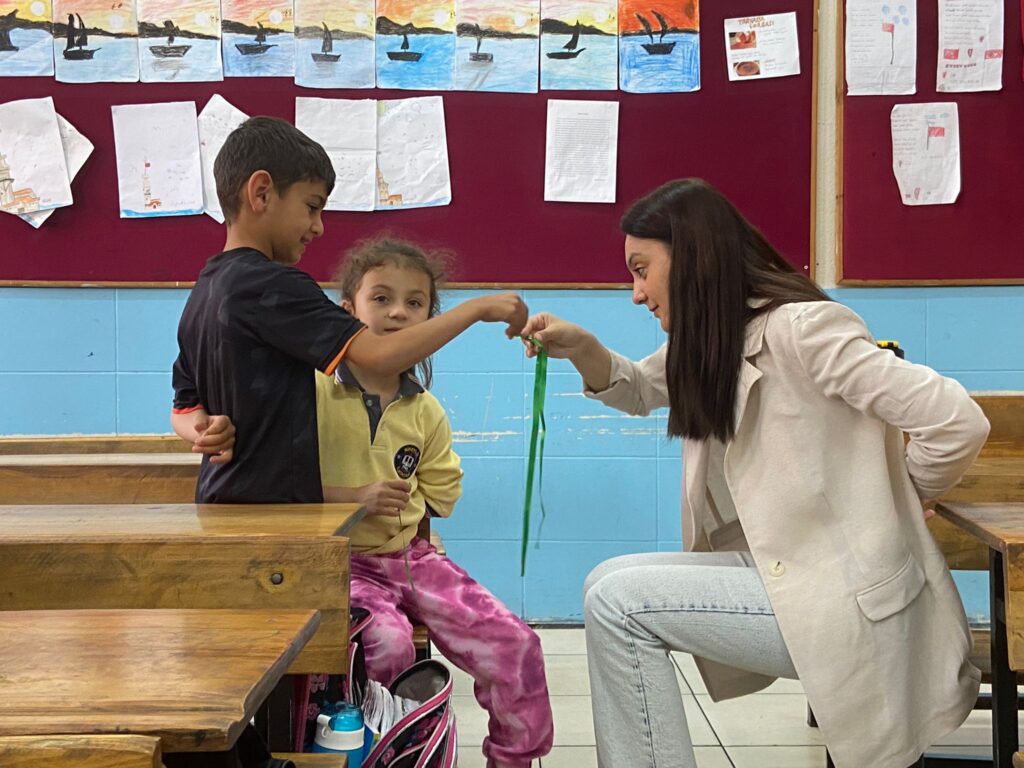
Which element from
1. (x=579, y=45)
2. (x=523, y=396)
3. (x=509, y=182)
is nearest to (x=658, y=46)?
(x=579, y=45)

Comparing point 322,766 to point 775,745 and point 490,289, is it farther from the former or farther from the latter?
point 490,289

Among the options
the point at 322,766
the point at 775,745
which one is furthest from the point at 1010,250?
the point at 322,766

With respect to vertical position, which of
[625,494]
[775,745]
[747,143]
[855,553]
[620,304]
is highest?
[747,143]

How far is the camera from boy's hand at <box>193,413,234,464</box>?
6.23 ft

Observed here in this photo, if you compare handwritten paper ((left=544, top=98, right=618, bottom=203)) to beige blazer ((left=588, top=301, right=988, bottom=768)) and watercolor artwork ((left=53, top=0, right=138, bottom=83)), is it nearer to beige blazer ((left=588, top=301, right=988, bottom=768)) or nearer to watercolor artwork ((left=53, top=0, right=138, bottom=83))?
watercolor artwork ((left=53, top=0, right=138, bottom=83))

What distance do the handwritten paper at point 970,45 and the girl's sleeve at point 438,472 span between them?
2393 mm

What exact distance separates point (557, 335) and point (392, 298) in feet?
1.36

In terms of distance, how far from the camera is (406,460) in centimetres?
223

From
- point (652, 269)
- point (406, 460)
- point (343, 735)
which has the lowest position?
point (343, 735)

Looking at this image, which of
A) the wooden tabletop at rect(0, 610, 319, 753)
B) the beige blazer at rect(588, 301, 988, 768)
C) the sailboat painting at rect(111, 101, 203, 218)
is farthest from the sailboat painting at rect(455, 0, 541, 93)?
the wooden tabletop at rect(0, 610, 319, 753)

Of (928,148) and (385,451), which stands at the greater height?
(928,148)

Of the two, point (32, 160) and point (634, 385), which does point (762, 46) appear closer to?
point (634, 385)

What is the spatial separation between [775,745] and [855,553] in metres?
1.16

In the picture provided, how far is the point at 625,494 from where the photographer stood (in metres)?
3.83
